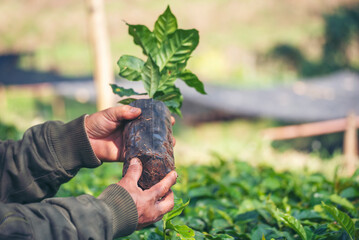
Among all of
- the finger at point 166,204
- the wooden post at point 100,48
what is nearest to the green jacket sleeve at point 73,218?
the finger at point 166,204

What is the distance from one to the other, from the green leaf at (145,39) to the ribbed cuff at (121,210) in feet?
2.07

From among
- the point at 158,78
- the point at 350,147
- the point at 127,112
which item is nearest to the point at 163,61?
the point at 158,78

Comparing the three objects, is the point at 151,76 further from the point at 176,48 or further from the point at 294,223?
the point at 294,223

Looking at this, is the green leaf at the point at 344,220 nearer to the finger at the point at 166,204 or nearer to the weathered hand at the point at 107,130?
the finger at the point at 166,204

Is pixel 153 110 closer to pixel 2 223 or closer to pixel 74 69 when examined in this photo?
pixel 2 223

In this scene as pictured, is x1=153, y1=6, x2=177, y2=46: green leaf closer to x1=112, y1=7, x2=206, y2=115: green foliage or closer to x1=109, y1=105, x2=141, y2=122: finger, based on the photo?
x1=112, y1=7, x2=206, y2=115: green foliage

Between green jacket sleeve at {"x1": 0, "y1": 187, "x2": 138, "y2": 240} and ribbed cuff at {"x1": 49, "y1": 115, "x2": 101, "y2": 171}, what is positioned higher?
ribbed cuff at {"x1": 49, "y1": 115, "x2": 101, "y2": 171}

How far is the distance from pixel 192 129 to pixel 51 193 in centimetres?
759

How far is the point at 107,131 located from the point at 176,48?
42 centimetres

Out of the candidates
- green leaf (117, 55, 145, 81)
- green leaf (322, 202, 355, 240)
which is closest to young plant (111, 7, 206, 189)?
green leaf (117, 55, 145, 81)

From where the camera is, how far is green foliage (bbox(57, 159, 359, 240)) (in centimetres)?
118

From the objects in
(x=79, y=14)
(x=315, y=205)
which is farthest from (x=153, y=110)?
(x=79, y=14)

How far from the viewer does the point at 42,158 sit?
1337 millimetres

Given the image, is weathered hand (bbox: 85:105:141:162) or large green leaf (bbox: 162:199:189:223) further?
weathered hand (bbox: 85:105:141:162)
